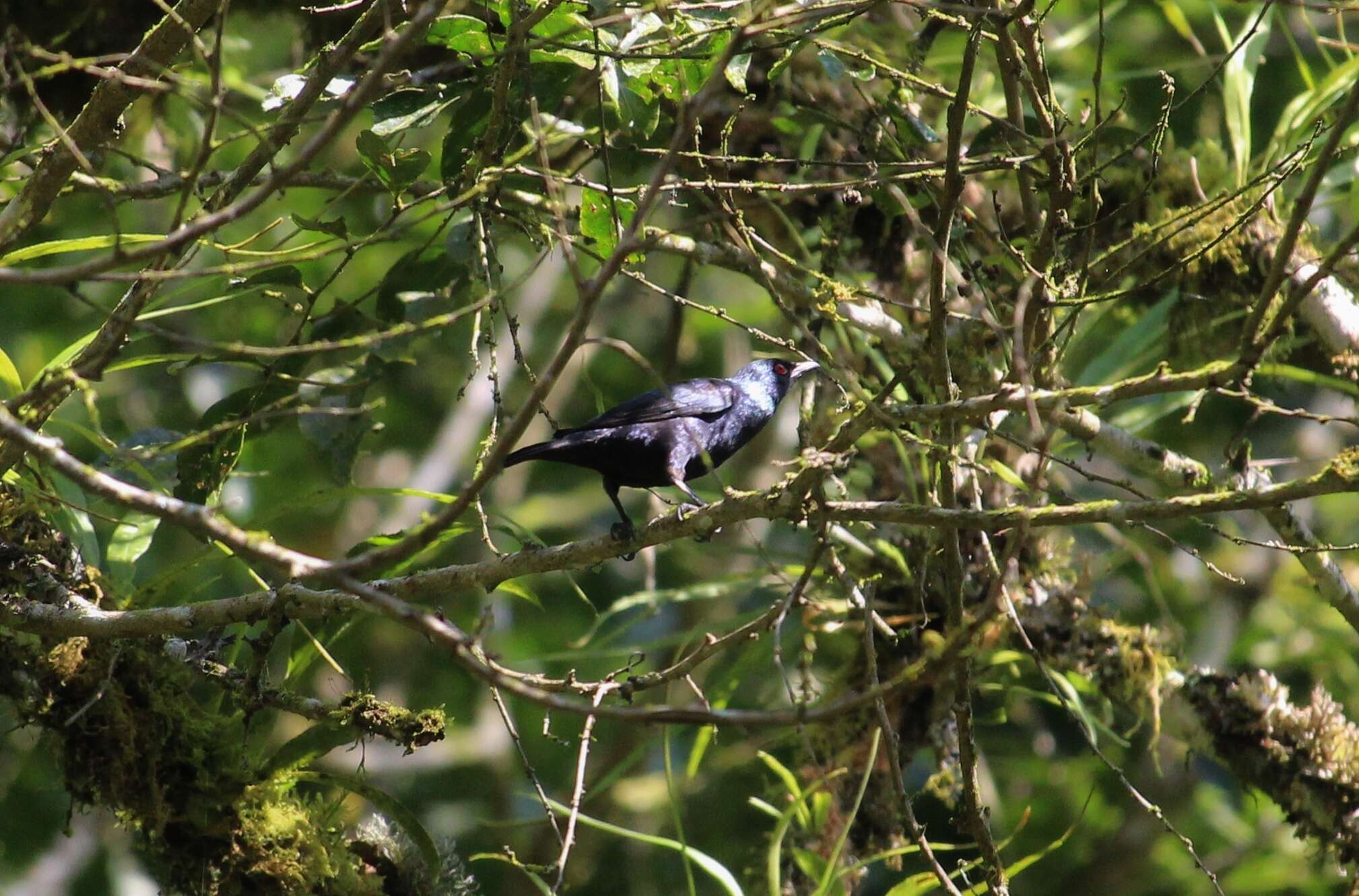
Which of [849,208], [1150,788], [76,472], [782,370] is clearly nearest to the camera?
[76,472]

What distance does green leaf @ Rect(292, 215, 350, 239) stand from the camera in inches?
132

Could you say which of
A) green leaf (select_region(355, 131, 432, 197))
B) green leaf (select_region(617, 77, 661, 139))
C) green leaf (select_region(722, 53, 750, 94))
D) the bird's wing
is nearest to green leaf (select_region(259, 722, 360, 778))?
the bird's wing

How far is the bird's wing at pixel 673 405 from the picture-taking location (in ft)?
15.2

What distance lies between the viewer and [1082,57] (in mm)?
7512

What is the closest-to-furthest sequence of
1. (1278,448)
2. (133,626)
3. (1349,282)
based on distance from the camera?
(133,626) → (1349,282) → (1278,448)

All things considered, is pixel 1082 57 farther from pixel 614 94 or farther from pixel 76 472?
pixel 76 472

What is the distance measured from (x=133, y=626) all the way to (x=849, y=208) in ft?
7.81

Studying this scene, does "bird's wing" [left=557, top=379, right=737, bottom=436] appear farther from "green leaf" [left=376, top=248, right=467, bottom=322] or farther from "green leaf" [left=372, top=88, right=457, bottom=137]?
"green leaf" [left=372, top=88, right=457, bottom=137]

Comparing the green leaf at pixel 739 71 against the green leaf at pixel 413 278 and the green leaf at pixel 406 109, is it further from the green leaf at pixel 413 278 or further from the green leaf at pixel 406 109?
the green leaf at pixel 413 278

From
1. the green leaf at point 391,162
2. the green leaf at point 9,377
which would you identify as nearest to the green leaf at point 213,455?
the green leaf at point 9,377

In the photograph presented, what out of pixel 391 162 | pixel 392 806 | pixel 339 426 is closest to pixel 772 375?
pixel 339 426

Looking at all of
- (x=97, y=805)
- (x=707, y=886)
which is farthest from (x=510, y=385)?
(x=97, y=805)

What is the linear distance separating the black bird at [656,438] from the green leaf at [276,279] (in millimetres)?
916

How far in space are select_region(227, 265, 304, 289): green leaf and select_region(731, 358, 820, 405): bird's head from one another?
6.78ft
